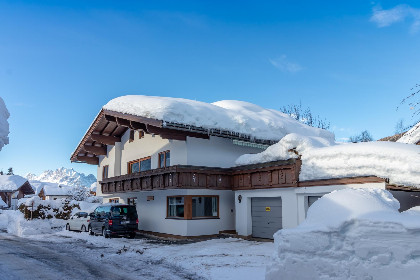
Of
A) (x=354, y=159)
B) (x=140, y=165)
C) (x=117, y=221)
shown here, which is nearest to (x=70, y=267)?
(x=117, y=221)

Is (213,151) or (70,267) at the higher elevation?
(213,151)

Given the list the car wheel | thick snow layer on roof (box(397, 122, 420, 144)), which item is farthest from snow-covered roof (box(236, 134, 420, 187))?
the car wheel

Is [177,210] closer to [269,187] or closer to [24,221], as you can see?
[269,187]

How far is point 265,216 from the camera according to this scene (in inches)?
686

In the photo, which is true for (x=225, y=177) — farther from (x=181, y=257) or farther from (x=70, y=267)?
(x=70, y=267)

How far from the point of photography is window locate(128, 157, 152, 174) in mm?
23500

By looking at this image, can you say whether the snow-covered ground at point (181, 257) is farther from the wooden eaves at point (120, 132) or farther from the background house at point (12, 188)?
the background house at point (12, 188)

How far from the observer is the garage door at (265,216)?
16.9m

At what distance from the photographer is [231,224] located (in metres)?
19.8

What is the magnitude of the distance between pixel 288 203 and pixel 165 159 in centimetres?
848

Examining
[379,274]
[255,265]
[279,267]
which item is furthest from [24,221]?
[379,274]

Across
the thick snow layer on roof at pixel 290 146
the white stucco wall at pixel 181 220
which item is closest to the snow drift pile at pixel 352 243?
the thick snow layer on roof at pixel 290 146

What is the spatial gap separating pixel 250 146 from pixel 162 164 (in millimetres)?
5543

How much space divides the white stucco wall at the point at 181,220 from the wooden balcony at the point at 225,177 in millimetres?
619
